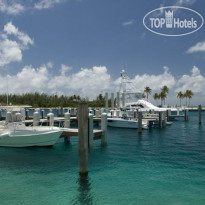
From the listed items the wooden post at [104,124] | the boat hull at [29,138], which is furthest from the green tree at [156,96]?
the boat hull at [29,138]

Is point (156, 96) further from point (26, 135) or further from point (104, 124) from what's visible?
point (26, 135)

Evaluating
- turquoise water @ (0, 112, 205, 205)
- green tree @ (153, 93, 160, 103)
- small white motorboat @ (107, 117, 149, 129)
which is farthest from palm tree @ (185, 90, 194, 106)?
turquoise water @ (0, 112, 205, 205)

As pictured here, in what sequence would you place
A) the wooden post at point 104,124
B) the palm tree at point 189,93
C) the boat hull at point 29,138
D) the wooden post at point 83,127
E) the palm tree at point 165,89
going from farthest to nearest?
the palm tree at point 189,93, the palm tree at point 165,89, the wooden post at point 104,124, the boat hull at point 29,138, the wooden post at point 83,127

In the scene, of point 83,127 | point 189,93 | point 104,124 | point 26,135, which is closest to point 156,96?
point 189,93

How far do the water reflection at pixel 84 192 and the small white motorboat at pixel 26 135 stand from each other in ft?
27.8

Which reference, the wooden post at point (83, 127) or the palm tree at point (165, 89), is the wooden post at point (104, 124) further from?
the palm tree at point (165, 89)

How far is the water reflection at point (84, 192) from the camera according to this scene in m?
9.96

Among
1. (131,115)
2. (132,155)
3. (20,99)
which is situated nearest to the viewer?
(132,155)

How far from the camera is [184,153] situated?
19.9 metres

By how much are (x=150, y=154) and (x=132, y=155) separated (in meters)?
1.70

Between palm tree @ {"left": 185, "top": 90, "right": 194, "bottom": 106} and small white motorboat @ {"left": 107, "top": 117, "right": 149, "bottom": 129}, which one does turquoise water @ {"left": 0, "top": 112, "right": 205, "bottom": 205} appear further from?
palm tree @ {"left": 185, "top": 90, "right": 194, "bottom": 106}

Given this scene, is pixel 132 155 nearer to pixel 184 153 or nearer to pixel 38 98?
pixel 184 153

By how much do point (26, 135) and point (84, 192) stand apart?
426 inches

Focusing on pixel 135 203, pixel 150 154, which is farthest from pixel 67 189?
pixel 150 154
